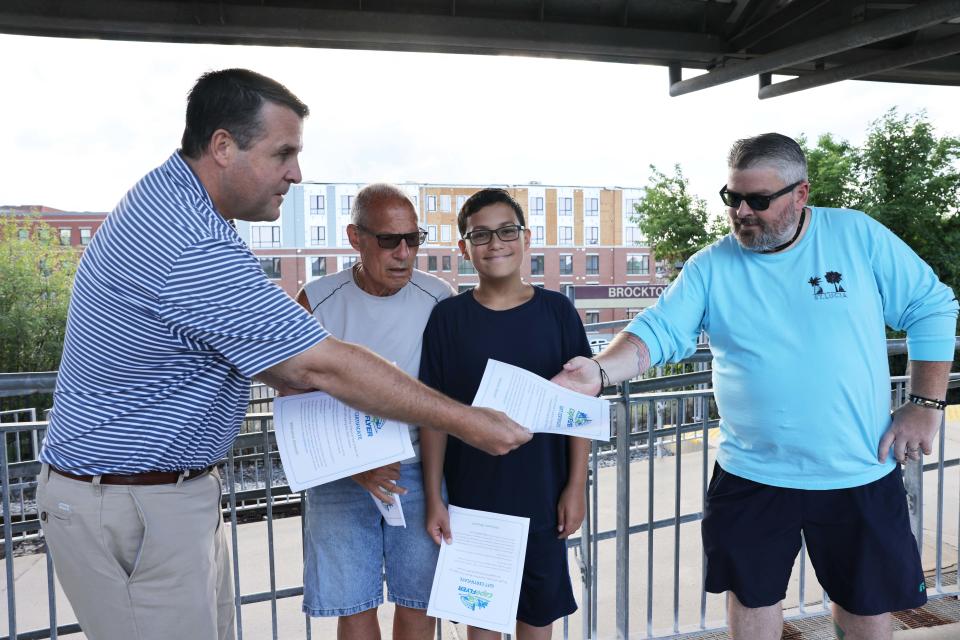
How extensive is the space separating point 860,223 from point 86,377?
2.41 m

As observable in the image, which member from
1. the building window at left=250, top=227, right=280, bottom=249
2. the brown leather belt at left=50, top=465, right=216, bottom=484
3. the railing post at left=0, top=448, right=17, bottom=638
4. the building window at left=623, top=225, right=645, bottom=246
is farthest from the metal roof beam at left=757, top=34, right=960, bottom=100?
the building window at left=623, top=225, right=645, bottom=246

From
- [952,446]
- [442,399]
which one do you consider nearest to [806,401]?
[442,399]

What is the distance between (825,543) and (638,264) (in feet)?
220

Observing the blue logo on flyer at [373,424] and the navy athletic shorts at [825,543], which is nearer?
the blue logo on flyer at [373,424]

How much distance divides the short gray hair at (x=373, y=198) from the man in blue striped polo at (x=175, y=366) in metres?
0.59

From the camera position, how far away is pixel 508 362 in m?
2.32

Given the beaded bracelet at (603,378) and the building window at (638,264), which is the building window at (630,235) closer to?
the building window at (638,264)

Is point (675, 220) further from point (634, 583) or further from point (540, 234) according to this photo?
point (540, 234)

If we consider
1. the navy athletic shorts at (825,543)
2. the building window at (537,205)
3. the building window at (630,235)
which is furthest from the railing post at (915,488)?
the building window at (630,235)

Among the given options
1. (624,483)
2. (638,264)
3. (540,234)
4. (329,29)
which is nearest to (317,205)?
(540,234)

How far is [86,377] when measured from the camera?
5.69 ft

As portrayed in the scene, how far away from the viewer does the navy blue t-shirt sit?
2.30 m

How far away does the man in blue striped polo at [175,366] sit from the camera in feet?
5.31

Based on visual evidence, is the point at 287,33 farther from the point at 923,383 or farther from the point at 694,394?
the point at 923,383
